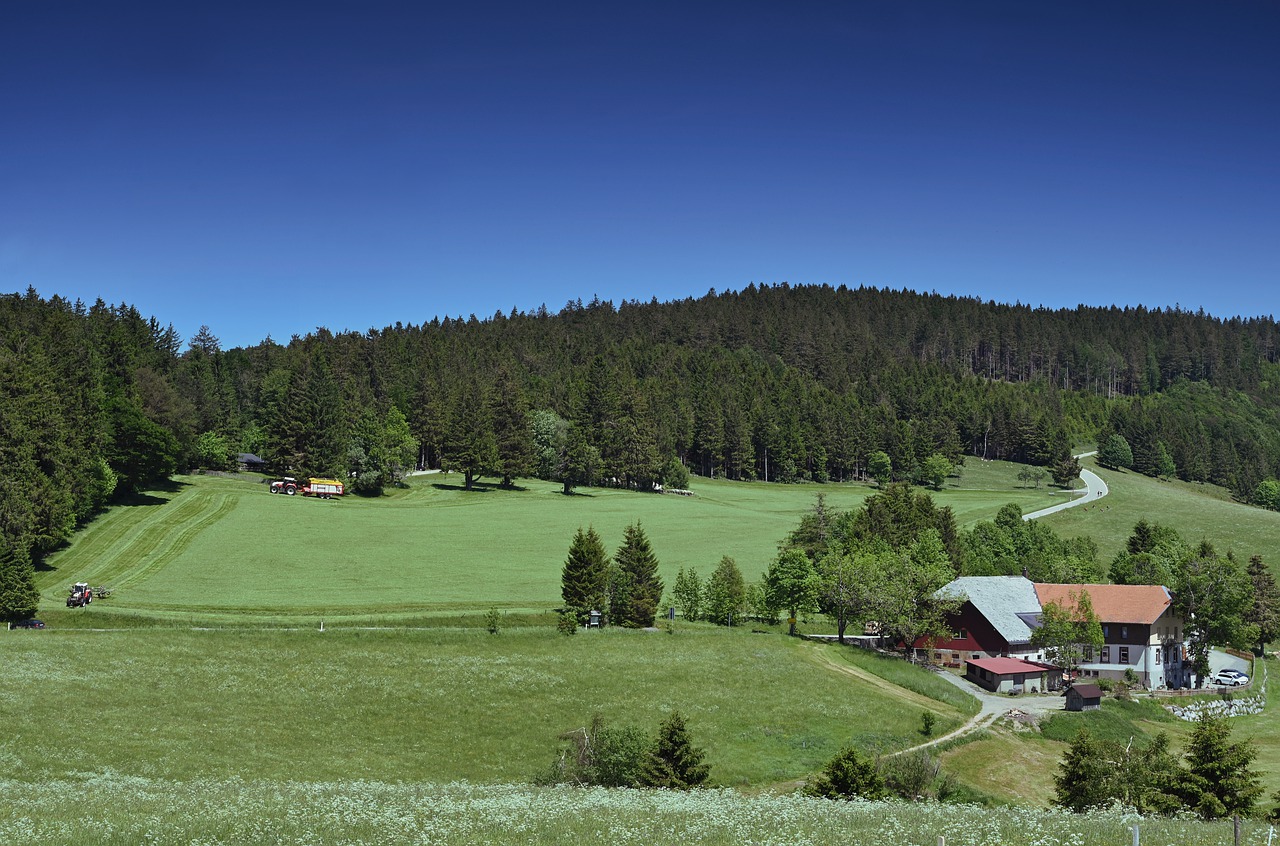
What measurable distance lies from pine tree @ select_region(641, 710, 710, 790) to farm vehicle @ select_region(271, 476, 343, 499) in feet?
329

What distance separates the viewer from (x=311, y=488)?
128625 millimetres

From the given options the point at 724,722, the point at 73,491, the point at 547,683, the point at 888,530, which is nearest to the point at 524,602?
the point at 547,683

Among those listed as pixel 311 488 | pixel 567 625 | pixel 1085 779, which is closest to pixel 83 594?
pixel 567 625

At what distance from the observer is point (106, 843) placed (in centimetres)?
1850

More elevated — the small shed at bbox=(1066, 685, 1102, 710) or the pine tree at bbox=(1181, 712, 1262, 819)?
the pine tree at bbox=(1181, 712, 1262, 819)

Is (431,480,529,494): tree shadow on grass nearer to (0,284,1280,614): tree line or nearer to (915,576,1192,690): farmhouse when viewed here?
(0,284,1280,614): tree line

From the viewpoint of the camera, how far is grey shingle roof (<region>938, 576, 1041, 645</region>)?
81688 mm

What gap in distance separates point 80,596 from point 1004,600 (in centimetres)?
7719

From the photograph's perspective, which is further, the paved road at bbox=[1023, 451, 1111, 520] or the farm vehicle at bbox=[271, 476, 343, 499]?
the paved road at bbox=[1023, 451, 1111, 520]

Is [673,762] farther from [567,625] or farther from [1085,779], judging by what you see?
[567,625]

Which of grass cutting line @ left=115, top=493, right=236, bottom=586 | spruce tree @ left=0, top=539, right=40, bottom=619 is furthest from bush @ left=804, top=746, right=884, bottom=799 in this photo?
grass cutting line @ left=115, top=493, right=236, bottom=586

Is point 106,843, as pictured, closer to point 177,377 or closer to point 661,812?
point 661,812

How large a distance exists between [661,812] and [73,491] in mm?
90188

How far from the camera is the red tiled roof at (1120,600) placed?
81375 mm
